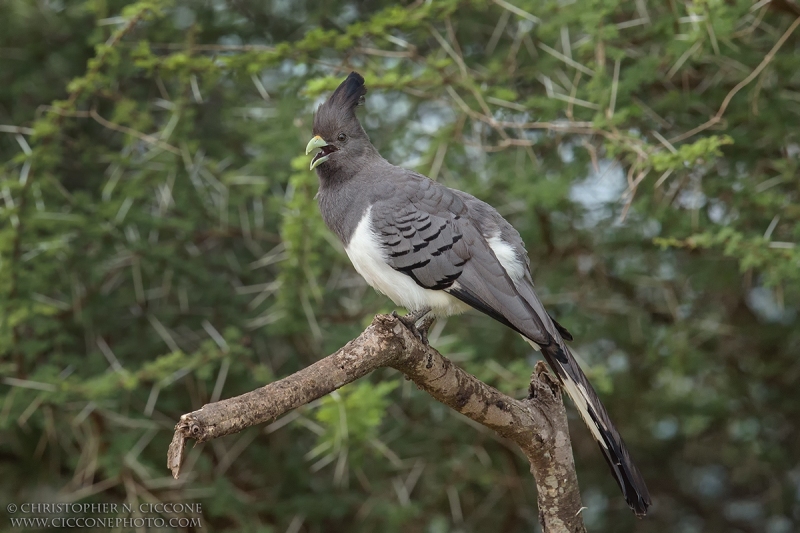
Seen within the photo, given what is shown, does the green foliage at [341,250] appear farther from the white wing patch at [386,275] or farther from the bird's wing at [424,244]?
the bird's wing at [424,244]

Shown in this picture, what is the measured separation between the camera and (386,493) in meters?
6.28

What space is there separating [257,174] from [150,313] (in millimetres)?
1207

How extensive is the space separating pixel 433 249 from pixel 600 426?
109cm

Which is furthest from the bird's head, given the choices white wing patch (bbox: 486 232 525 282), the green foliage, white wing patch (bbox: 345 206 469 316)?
white wing patch (bbox: 486 232 525 282)

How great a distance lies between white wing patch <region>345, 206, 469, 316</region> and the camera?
13.9ft

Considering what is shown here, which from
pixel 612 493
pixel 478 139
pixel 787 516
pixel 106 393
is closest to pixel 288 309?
pixel 106 393

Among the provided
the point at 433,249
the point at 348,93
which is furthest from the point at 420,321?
the point at 348,93

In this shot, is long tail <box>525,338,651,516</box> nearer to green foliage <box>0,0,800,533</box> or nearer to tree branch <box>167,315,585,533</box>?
tree branch <box>167,315,585,533</box>

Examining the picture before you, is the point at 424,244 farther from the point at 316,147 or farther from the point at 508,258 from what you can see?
the point at 316,147

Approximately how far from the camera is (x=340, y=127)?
463 cm

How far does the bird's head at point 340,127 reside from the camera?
4570 millimetres

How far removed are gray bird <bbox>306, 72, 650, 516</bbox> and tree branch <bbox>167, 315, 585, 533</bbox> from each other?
0.62 ft

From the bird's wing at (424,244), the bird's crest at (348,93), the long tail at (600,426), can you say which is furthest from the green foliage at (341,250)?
the long tail at (600,426)

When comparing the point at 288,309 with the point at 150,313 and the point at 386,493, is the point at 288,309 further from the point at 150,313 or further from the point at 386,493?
the point at 386,493
